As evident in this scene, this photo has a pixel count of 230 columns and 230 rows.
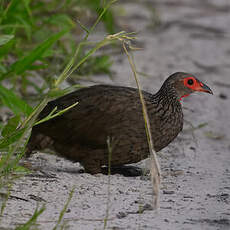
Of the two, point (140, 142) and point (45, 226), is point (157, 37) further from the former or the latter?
point (45, 226)

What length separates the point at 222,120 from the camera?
5.72m

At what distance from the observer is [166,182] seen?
383cm

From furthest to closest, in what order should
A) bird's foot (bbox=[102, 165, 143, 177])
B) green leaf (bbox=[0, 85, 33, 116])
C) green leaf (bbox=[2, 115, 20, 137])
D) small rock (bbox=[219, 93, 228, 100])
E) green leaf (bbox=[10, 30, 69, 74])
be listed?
1. small rock (bbox=[219, 93, 228, 100])
2. bird's foot (bbox=[102, 165, 143, 177])
3. green leaf (bbox=[0, 85, 33, 116])
4. green leaf (bbox=[10, 30, 69, 74])
5. green leaf (bbox=[2, 115, 20, 137])

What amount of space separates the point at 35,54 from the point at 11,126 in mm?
481

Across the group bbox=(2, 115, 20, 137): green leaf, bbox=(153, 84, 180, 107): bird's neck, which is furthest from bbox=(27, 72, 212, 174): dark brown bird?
bbox=(2, 115, 20, 137): green leaf

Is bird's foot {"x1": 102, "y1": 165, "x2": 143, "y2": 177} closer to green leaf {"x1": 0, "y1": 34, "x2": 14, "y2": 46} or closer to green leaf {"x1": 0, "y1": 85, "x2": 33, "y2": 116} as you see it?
green leaf {"x1": 0, "y1": 85, "x2": 33, "y2": 116}

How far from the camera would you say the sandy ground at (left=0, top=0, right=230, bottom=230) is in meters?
3.04

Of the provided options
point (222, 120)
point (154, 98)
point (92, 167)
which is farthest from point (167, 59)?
point (92, 167)

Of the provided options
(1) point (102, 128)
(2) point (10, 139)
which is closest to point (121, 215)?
(2) point (10, 139)

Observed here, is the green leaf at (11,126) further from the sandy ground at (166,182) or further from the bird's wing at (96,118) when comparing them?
the bird's wing at (96,118)

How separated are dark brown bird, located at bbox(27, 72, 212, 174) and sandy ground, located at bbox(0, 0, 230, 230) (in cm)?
14

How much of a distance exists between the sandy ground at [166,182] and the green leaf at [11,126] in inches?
13.3

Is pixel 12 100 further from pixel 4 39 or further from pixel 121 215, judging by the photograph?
pixel 121 215

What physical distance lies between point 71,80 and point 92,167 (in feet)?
4.97
